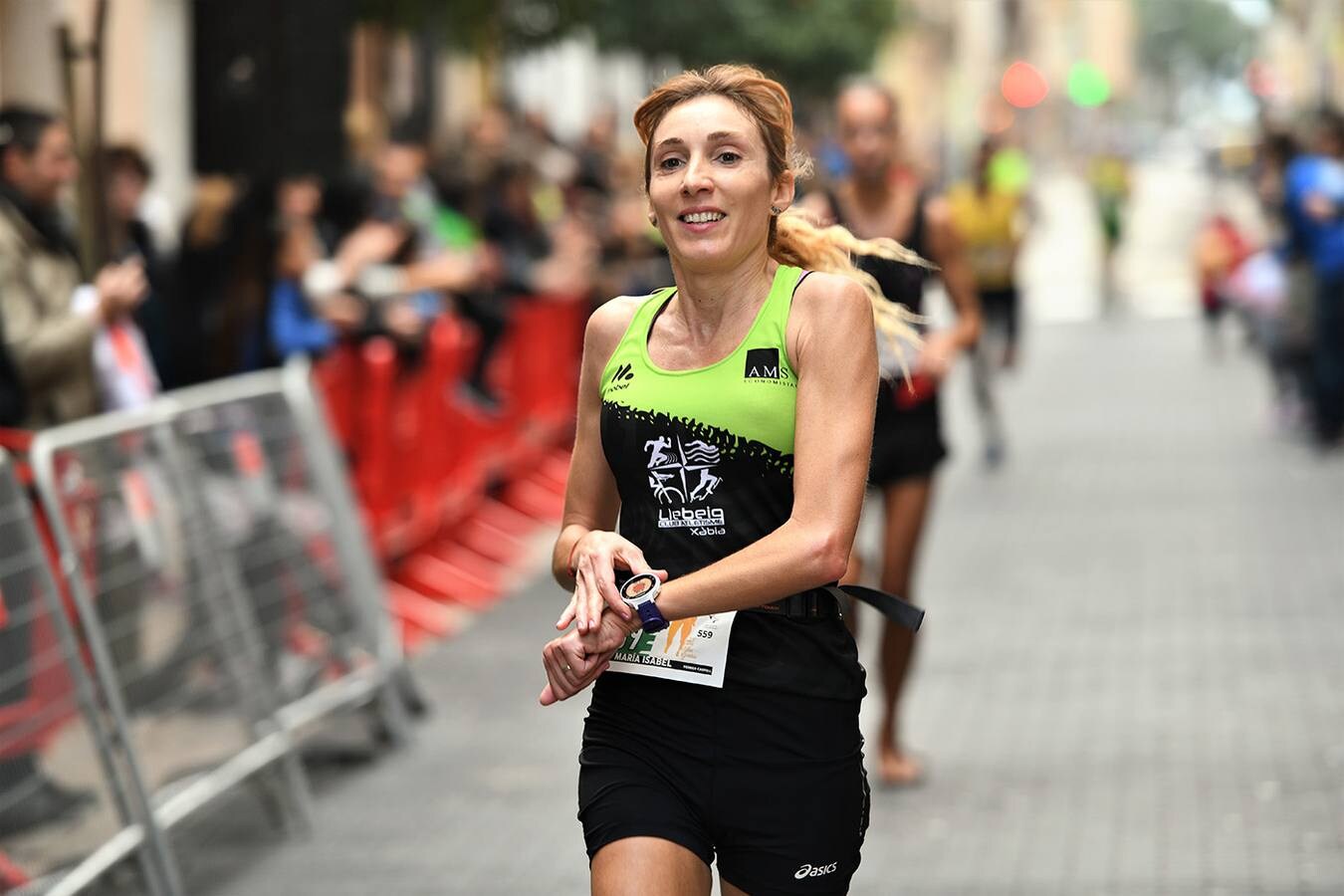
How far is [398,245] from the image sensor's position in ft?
42.4

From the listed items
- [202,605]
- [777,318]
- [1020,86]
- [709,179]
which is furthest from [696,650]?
[1020,86]

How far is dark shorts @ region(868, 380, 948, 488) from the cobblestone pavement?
1010 millimetres

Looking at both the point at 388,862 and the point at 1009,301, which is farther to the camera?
the point at 1009,301

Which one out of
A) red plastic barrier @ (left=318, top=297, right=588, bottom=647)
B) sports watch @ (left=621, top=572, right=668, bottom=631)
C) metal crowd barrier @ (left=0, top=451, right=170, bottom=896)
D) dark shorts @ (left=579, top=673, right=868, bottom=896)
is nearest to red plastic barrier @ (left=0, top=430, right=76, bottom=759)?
metal crowd barrier @ (left=0, top=451, right=170, bottom=896)

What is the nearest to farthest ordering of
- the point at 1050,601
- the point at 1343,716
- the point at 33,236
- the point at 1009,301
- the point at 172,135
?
the point at 33,236 → the point at 1343,716 → the point at 1050,601 → the point at 1009,301 → the point at 172,135

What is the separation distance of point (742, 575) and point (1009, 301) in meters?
14.1

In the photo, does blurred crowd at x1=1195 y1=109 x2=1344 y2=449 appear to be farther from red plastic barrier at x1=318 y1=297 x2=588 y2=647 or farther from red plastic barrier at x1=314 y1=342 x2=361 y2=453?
red plastic barrier at x1=314 y1=342 x2=361 y2=453

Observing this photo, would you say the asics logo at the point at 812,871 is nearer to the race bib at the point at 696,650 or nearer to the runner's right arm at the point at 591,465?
the race bib at the point at 696,650

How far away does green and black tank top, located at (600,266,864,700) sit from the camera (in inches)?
150

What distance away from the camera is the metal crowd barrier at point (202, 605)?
20.3 ft

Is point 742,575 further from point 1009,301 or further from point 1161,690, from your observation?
point 1009,301

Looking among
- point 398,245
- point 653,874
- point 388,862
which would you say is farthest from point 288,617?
point 398,245

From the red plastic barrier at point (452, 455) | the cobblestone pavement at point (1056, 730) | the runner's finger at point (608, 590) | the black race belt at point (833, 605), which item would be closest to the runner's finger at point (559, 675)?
the runner's finger at point (608, 590)

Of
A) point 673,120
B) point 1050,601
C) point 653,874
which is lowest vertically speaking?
point 1050,601
